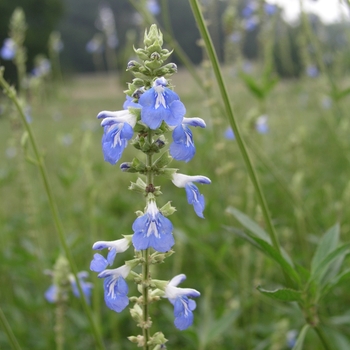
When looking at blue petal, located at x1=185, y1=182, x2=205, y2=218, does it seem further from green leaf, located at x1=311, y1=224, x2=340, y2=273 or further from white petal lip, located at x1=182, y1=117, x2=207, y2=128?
green leaf, located at x1=311, y1=224, x2=340, y2=273

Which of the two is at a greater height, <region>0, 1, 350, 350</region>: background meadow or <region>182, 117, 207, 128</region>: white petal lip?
<region>182, 117, 207, 128</region>: white petal lip

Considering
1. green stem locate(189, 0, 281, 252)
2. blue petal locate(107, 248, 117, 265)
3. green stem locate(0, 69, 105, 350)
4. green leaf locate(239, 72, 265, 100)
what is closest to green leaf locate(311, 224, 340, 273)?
green stem locate(189, 0, 281, 252)

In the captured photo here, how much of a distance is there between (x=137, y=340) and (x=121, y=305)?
19cm

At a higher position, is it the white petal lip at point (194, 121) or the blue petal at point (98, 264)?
the white petal lip at point (194, 121)

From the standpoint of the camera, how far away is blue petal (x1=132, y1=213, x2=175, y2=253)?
1.14 m

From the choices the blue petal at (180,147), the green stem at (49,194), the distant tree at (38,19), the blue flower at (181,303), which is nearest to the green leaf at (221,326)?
the green stem at (49,194)

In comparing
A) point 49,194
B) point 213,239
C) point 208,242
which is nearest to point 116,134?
point 49,194

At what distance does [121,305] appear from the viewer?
1189 millimetres

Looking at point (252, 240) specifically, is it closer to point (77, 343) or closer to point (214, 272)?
point (77, 343)

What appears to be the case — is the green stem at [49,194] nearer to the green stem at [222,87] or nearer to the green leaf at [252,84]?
the green stem at [222,87]

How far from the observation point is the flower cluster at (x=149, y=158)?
1.17 metres

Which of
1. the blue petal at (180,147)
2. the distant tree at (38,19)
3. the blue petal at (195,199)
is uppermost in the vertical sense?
the distant tree at (38,19)

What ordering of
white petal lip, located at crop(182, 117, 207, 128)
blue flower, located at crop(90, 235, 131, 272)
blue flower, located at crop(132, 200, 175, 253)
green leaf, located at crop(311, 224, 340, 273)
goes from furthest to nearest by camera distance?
green leaf, located at crop(311, 224, 340, 273), white petal lip, located at crop(182, 117, 207, 128), blue flower, located at crop(90, 235, 131, 272), blue flower, located at crop(132, 200, 175, 253)

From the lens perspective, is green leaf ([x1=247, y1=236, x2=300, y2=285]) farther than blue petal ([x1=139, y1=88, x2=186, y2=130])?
Yes
